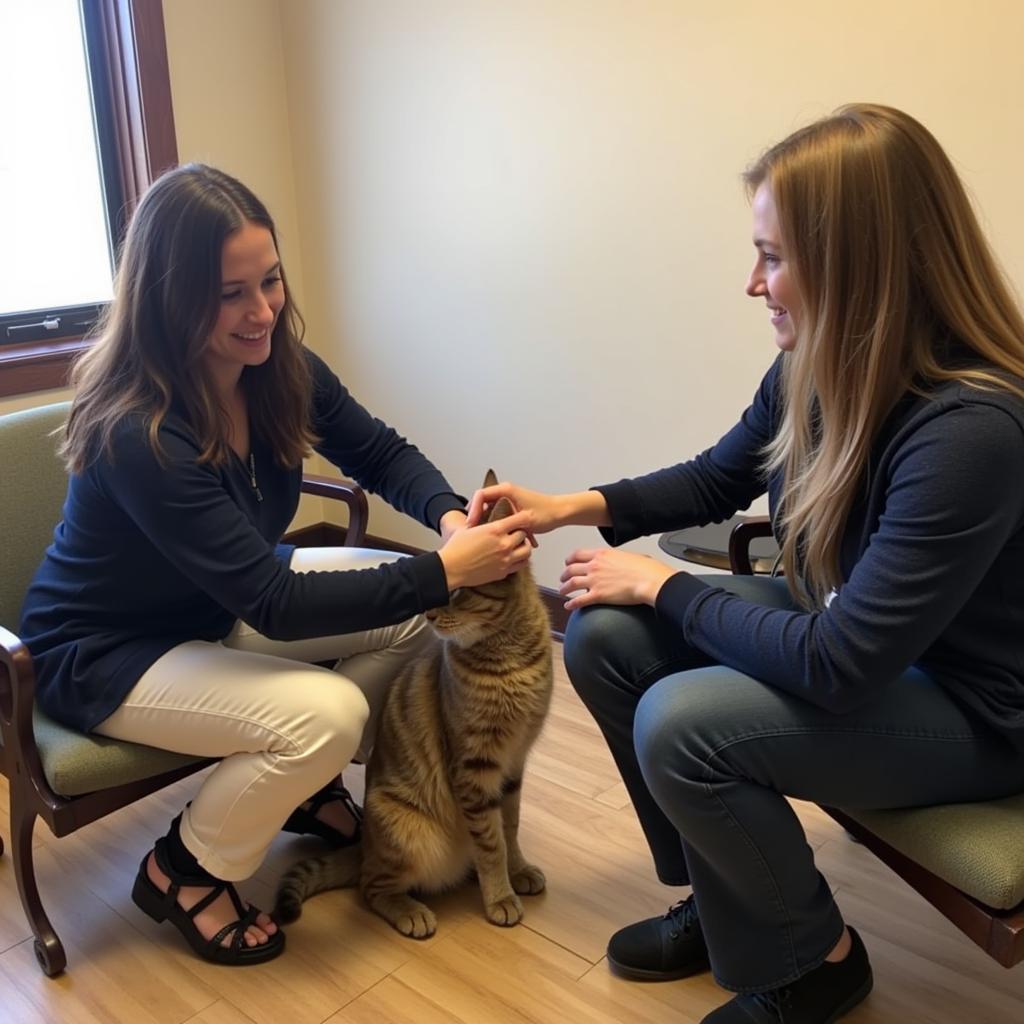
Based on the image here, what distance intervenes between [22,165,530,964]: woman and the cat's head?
0.06m

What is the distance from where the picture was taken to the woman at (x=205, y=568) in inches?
61.3

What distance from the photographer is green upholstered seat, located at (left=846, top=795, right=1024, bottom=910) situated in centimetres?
119

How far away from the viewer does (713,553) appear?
7.00 ft

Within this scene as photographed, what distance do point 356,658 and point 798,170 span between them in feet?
3.93

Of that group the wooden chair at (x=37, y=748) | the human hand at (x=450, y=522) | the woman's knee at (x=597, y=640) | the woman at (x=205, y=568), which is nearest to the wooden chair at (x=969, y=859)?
the woman's knee at (x=597, y=640)

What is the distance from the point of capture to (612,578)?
1578 millimetres

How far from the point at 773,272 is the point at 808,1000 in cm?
104

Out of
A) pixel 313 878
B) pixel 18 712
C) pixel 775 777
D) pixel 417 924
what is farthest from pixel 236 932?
pixel 775 777

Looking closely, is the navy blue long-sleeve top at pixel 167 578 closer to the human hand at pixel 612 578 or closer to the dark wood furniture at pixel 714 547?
the human hand at pixel 612 578

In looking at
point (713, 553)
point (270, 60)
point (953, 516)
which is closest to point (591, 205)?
point (713, 553)

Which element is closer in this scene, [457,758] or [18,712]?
[18,712]

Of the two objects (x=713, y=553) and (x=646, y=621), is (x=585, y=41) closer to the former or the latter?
(x=713, y=553)

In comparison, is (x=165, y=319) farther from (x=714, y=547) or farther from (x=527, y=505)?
(x=714, y=547)

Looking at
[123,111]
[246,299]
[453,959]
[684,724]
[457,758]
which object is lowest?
[453,959]
